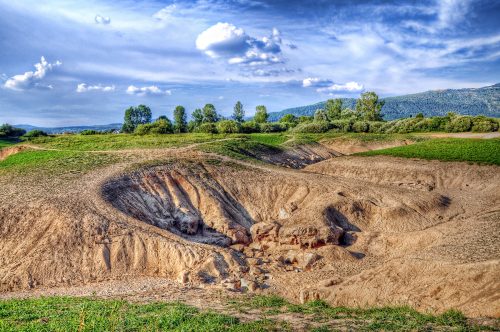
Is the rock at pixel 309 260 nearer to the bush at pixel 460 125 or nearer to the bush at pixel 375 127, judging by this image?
the bush at pixel 460 125

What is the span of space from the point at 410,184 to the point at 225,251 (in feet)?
79.9

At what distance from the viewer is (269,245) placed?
28.2 meters

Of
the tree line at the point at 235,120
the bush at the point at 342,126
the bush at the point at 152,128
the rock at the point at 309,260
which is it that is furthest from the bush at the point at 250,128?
the rock at the point at 309,260

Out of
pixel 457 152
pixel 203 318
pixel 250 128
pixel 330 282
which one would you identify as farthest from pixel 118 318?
pixel 250 128

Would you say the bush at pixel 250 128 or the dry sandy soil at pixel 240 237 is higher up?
the bush at pixel 250 128

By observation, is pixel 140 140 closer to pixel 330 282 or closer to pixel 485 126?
pixel 330 282

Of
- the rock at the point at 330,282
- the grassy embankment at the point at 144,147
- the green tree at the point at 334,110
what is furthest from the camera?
the green tree at the point at 334,110

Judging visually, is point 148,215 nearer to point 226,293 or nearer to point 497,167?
point 226,293

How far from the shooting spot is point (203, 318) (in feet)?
46.9

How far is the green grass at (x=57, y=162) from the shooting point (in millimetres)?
33781

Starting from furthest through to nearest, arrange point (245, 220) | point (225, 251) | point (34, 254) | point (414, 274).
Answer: point (245, 220) < point (225, 251) < point (34, 254) < point (414, 274)

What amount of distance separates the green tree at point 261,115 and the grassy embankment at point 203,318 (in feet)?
324

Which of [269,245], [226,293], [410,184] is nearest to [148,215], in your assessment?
[269,245]

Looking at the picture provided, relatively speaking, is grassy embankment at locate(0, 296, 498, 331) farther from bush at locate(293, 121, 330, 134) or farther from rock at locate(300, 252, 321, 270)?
bush at locate(293, 121, 330, 134)
